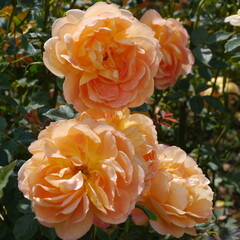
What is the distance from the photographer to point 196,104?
1.67 meters

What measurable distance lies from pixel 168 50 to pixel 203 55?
0.24 meters

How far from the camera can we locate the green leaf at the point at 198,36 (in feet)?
5.23

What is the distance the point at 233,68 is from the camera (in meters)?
2.26

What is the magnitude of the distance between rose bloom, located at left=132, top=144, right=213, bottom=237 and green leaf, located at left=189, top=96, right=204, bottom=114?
25.0 inches

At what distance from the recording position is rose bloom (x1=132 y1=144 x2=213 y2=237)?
97 cm

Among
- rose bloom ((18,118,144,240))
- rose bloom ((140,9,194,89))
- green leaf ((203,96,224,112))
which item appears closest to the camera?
rose bloom ((18,118,144,240))

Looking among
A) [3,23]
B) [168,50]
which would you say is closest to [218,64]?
[168,50]

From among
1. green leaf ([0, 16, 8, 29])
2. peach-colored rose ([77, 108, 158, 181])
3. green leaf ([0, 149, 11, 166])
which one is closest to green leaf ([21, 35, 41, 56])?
green leaf ([0, 16, 8, 29])

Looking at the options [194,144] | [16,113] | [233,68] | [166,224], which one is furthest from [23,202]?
[233,68]

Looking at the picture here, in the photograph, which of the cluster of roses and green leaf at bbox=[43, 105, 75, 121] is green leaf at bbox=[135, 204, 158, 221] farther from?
green leaf at bbox=[43, 105, 75, 121]

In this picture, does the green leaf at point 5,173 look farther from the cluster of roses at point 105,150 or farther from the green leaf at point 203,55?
the green leaf at point 203,55

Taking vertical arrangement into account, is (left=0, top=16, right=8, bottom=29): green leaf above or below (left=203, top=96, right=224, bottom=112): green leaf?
above

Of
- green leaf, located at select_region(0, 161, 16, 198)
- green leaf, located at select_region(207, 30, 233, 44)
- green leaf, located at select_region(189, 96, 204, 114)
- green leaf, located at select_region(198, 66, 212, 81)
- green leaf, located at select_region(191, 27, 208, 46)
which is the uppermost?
green leaf, located at select_region(0, 161, 16, 198)

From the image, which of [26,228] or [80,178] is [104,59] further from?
[26,228]
